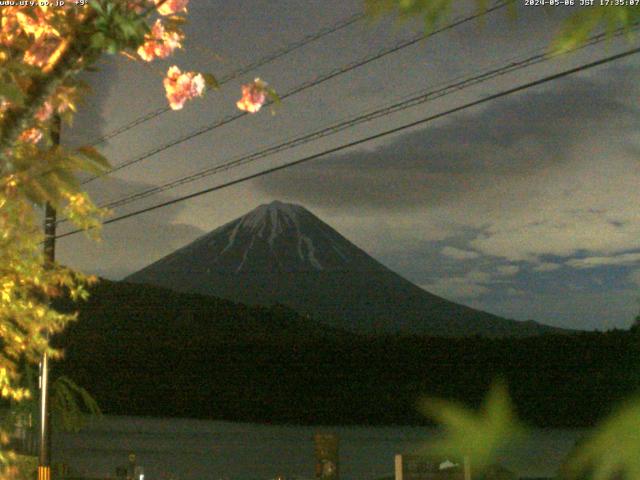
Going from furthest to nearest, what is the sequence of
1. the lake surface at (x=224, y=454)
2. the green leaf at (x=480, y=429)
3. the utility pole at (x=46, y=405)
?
the lake surface at (x=224, y=454) → the utility pole at (x=46, y=405) → the green leaf at (x=480, y=429)

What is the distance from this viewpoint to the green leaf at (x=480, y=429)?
134 centimetres

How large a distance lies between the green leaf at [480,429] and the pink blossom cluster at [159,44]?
4.37m

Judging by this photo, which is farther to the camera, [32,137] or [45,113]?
[32,137]

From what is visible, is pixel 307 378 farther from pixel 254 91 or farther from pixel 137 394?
pixel 254 91

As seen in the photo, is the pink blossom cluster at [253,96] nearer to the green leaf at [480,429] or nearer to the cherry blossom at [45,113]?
the cherry blossom at [45,113]

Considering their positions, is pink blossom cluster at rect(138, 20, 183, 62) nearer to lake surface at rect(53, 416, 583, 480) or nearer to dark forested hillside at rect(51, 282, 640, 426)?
lake surface at rect(53, 416, 583, 480)

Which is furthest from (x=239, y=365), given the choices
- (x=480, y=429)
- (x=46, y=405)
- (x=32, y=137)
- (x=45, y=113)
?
(x=480, y=429)

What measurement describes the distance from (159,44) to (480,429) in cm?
505

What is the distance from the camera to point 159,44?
6070 millimetres

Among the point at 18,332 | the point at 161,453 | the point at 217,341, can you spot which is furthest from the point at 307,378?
the point at 18,332

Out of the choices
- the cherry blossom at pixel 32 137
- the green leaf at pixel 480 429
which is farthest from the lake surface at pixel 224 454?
the green leaf at pixel 480 429

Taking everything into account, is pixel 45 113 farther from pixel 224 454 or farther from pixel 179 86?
pixel 224 454

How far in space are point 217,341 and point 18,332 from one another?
136939mm

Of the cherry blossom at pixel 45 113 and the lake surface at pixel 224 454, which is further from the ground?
the cherry blossom at pixel 45 113
